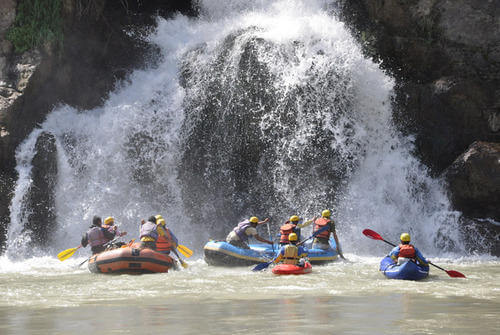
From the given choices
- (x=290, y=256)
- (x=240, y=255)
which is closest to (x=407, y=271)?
(x=290, y=256)

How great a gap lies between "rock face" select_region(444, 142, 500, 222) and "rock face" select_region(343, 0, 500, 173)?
0.97 metres

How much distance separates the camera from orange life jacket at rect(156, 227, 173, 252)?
13.3m

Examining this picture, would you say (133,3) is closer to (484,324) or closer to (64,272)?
(64,272)

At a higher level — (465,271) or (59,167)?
(59,167)

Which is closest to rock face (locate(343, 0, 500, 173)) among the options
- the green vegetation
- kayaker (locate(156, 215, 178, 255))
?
kayaker (locate(156, 215, 178, 255))

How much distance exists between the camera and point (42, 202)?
17.4 m

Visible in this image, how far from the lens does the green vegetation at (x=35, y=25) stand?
18.6 metres

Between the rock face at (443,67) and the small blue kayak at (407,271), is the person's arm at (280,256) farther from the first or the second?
the rock face at (443,67)

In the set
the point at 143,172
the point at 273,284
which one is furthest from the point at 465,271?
the point at 143,172

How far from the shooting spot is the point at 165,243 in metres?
13.4

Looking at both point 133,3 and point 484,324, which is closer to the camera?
point 484,324

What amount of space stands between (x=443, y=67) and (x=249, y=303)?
12.6 metres

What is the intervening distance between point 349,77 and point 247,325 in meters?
12.9

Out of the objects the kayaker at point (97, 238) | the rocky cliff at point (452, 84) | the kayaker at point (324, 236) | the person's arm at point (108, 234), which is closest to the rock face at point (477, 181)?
the rocky cliff at point (452, 84)
